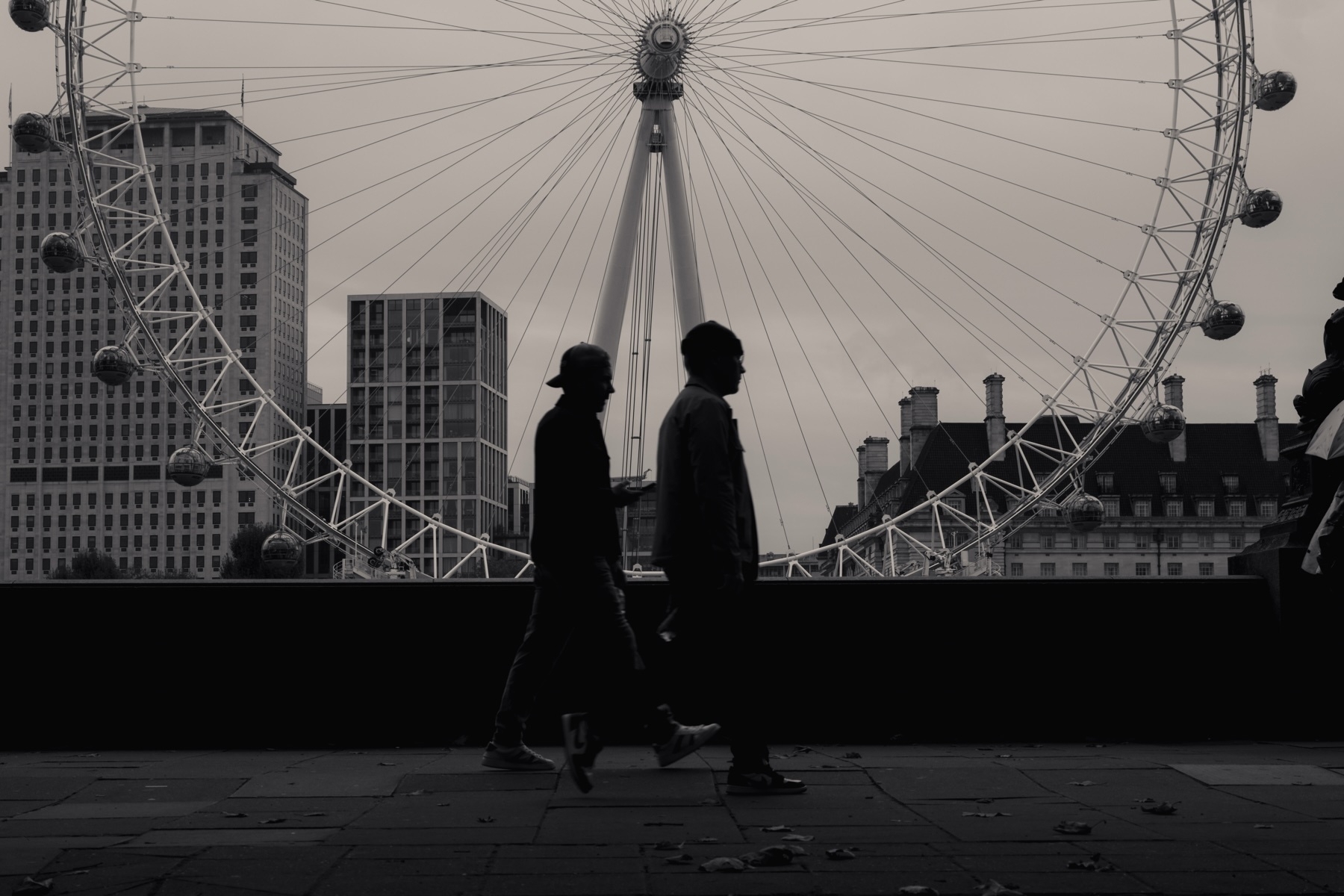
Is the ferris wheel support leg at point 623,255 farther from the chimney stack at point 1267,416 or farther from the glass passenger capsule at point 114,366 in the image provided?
the chimney stack at point 1267,416

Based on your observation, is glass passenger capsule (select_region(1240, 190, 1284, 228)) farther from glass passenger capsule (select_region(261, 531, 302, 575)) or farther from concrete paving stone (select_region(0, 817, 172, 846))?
concrete paving stone (select_region(0, 817, 172, 846))

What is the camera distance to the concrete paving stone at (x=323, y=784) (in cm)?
732

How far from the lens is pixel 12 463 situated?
168125mm

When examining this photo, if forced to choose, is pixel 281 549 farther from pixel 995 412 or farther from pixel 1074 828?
pixel 995 412

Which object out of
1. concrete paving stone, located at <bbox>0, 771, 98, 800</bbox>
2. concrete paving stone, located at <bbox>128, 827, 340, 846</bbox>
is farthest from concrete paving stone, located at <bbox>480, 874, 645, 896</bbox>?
concrete paving stone, located at <bbox>0, 771, 98, 800</bbox>

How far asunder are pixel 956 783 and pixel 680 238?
17.0 m

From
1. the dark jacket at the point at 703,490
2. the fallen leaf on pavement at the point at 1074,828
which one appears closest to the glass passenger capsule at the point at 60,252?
the dark jacket at the point at 703,490

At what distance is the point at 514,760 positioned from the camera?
314 inches

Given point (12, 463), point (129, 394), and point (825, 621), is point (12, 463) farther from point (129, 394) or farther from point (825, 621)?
point (825, 621)

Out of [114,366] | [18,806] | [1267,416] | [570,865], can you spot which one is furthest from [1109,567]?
[570,865]

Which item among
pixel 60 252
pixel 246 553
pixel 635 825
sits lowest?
pixel 246 553

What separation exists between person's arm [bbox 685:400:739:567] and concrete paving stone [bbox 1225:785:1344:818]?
247 cm

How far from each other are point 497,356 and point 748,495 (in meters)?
107

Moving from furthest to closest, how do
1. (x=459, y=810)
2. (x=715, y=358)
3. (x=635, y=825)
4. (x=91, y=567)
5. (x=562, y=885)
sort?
(x=91, y=567) < (x=715, y=358) < (x=459, y=810) < (x=635, y=825) < (x=562, y=885)
